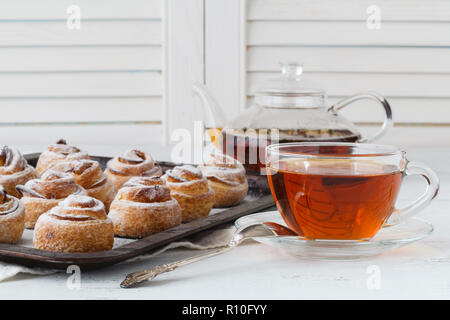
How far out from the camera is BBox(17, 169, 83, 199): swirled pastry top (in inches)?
40.7

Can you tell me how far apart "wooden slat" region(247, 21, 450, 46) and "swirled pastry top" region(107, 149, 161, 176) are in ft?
3.19

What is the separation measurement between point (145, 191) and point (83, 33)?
1.35 metres

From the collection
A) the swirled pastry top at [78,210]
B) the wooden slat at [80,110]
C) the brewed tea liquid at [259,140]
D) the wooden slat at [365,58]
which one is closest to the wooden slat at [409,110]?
the wooden slat at [365,58]

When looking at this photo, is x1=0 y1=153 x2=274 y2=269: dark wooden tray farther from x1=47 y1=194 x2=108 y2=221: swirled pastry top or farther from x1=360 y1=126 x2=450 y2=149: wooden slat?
x1=360 y1=126 x2=450 y2=149: wooden slat

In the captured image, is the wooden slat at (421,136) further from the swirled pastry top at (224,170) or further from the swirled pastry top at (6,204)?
the swirled pastry top at (6,204)

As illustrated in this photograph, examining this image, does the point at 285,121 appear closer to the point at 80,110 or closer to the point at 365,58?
the point at 365,58

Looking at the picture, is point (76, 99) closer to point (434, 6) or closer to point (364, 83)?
A: point (364, 83)

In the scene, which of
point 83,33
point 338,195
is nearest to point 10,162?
point 338,195

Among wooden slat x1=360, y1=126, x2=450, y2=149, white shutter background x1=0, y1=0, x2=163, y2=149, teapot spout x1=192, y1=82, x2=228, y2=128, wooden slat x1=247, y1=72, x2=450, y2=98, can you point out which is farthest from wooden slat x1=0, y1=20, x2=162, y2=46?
wooden slat x1=360, y1=126, x2=450, y2=149

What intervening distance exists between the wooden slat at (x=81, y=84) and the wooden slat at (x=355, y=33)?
468 millimetres

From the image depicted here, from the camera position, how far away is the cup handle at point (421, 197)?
89 centimetres

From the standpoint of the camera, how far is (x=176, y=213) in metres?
1.02

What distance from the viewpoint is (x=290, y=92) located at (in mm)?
1387
